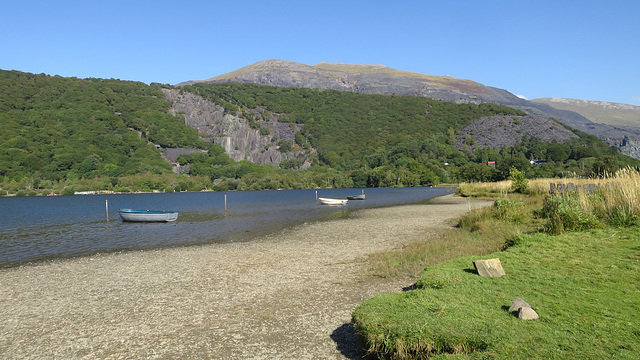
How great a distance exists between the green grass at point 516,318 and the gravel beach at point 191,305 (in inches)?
58.0

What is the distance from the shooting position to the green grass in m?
4.81

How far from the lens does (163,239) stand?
27125mm

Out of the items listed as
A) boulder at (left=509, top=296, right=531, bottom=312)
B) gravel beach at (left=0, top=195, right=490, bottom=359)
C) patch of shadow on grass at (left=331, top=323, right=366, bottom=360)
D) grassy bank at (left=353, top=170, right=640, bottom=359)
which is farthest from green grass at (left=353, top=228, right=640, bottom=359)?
gravel beach at (left=0, top=195, right=490, bottom=359)

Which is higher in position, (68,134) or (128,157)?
(68,134)

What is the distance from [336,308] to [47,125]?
179m

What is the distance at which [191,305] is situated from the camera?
408 inches

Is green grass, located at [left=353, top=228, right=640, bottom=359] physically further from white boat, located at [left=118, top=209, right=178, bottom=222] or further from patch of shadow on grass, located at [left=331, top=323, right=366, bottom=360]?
white boat, located at [left=118, top=209, right=178, bottom=222]

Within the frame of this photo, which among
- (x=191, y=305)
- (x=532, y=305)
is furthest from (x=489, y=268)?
(x=191, y=305)

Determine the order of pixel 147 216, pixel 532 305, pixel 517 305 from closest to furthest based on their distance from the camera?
1. pixel 517 305
2. pixel 532 305
3. pixel 147 216

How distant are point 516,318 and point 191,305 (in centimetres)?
819

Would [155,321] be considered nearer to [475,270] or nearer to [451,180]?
[475,270]

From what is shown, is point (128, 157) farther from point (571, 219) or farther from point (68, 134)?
point (571, 219)

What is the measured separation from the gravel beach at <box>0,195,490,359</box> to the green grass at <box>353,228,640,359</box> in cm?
147

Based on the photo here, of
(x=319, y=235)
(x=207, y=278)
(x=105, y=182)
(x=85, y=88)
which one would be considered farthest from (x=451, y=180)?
(x=85, y=88)
